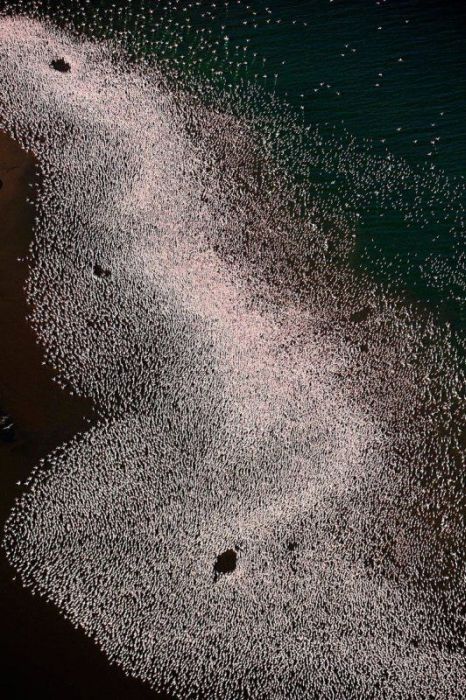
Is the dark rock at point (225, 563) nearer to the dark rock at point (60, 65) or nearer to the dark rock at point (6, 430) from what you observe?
the dark rock at point (6, 430)

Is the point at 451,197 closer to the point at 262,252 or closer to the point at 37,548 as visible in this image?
the point at 262,252

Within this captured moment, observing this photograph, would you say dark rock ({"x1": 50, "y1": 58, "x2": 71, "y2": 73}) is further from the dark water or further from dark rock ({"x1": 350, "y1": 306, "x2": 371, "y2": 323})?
dark rock ({"x1": 350, "y1": 306, "x2": 371, "y2": 323})

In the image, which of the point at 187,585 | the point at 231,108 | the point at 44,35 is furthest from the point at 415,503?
the point at 44,35

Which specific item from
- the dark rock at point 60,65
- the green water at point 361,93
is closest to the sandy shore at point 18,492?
the dark rock at point 60,65

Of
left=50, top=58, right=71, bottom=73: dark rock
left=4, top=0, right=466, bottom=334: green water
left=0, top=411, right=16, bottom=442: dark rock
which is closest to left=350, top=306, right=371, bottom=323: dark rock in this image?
left=4, top=0, right=466, bottom=334: green water

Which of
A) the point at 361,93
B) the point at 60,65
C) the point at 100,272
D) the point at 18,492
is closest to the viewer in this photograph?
the point at 18,492

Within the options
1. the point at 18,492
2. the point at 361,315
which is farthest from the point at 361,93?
the point at 18,492

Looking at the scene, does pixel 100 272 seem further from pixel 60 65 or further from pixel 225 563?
pixel 225 563
